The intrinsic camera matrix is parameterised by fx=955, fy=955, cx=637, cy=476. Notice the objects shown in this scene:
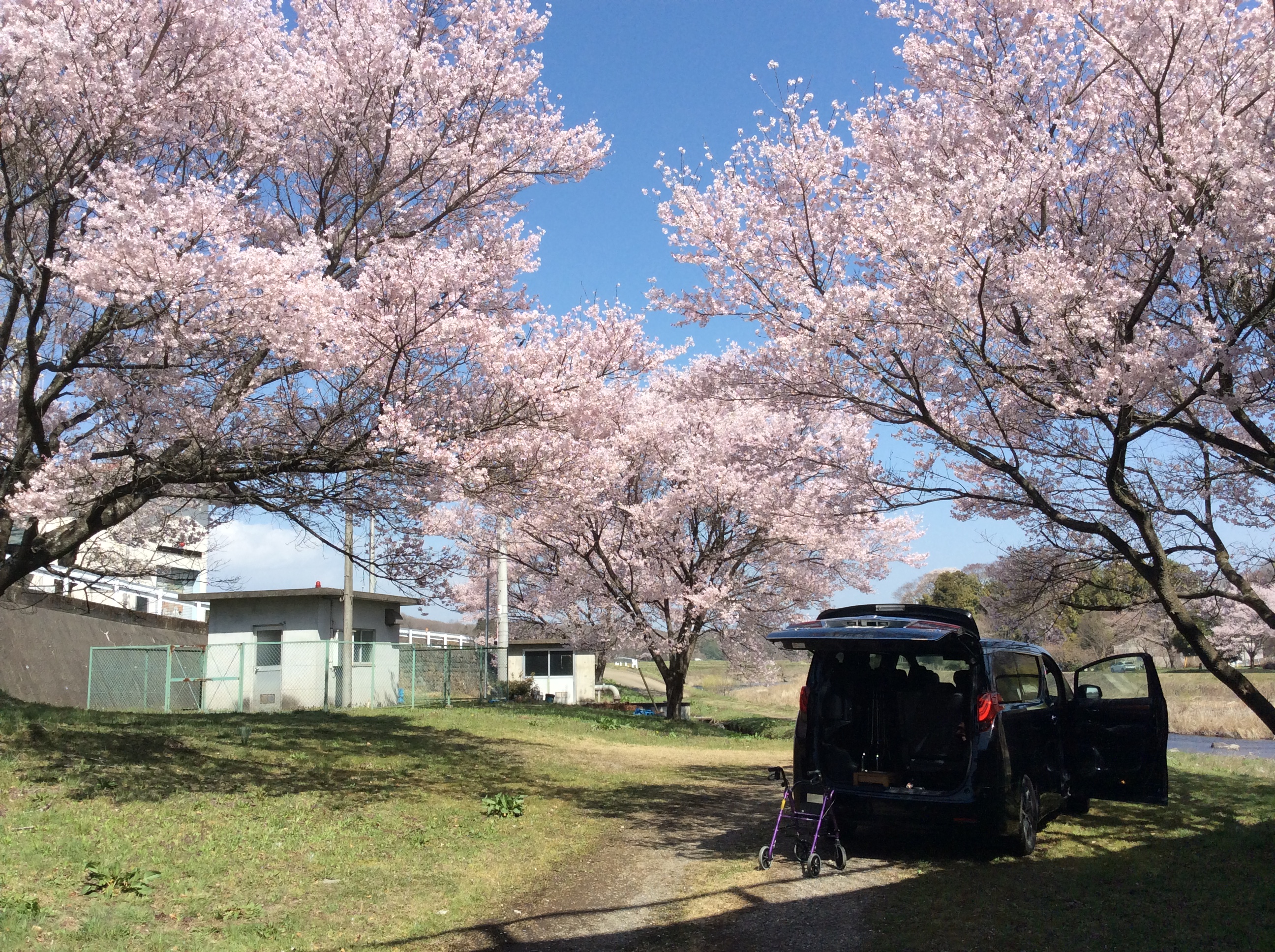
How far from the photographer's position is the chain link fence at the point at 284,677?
22953mm

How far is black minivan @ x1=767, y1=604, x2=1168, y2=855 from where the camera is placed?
696cm

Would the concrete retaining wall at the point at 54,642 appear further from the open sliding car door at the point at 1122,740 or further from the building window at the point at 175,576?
the open sliding car door at the point at 1122,740

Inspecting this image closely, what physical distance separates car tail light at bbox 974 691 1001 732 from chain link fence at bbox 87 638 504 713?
17.5m

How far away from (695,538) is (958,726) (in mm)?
15273

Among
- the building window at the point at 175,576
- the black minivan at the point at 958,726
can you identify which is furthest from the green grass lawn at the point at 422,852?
the building window at the point at 175,576

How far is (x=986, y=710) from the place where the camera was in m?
6.96

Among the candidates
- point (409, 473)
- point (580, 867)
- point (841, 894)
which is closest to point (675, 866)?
point (580, 867)

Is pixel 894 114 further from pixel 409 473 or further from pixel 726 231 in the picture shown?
pixel 409 473

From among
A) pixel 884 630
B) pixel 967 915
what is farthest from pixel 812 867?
pixel 884 630

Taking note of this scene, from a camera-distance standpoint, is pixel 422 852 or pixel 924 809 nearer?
pixel 924 809

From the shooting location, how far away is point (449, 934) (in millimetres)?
5746

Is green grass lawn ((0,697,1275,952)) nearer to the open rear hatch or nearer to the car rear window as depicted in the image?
the open rear hatch

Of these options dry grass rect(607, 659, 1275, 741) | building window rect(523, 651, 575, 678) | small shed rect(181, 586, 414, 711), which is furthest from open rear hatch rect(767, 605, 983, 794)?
building window rect(523, 651, 575, 678)

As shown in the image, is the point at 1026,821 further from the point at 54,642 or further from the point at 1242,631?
the point at 1242,631
